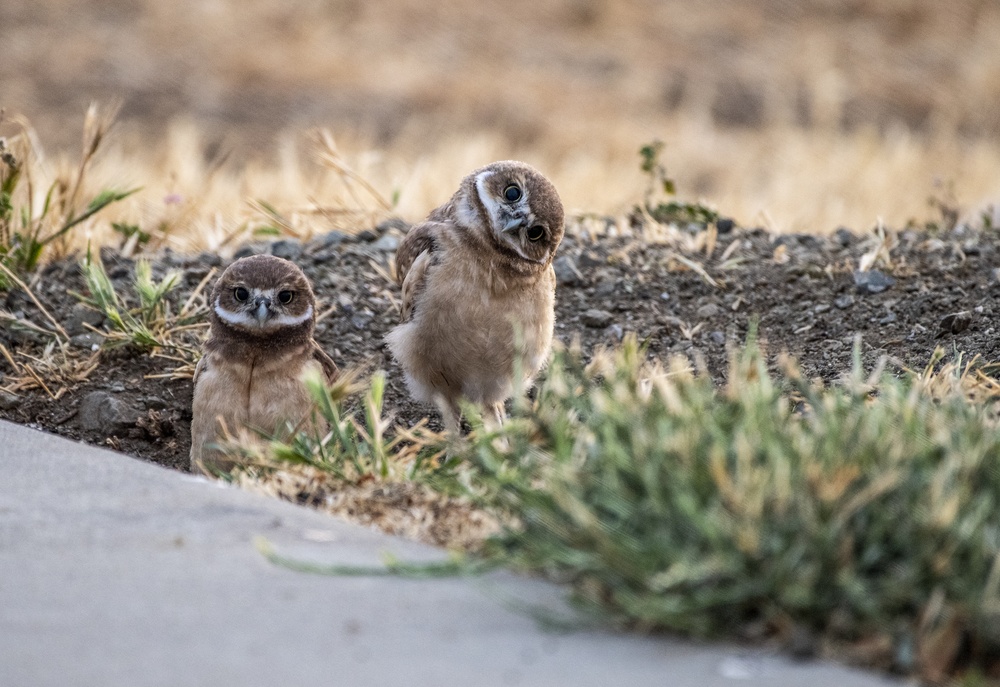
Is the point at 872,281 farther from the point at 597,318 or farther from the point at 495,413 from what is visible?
the point at 495,413

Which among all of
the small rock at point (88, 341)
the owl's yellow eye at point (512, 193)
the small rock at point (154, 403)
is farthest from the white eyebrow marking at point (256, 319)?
the owl's yellow eye at point (512, 193)

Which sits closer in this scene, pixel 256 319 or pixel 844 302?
pixel 256 319

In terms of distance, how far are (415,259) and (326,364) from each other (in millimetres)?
607

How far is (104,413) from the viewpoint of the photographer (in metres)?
5.43

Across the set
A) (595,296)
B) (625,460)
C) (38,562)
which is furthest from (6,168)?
(625,460)

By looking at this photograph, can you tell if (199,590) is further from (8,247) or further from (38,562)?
(8,247)

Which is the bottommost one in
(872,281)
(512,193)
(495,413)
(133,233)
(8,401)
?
(8,401)

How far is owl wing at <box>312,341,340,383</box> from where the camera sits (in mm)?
5372

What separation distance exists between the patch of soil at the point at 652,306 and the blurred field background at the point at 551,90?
2.28 m

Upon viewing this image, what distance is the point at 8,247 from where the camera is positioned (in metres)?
6.13

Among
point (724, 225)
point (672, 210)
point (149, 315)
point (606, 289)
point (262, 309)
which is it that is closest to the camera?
point (262, 309)

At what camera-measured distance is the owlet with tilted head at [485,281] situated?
214 inches

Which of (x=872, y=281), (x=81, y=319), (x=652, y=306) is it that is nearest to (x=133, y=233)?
(x=81, y=319)

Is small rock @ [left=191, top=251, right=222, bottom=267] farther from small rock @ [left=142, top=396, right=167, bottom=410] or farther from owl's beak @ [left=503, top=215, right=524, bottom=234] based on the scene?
owl's beak @ [left=503, top=215, right=524, bottom=234]
